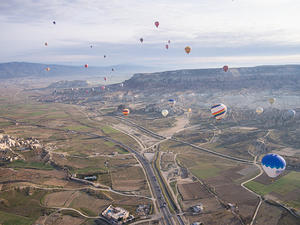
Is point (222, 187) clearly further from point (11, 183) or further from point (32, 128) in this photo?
point (32, 128)

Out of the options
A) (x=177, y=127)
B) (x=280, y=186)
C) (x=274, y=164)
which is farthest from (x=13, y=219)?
(x=177, y=127)

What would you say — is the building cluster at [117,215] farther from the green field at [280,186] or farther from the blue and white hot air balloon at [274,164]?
the blue and white hot air balloon at [274,164]

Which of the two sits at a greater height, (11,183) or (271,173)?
(271,173)

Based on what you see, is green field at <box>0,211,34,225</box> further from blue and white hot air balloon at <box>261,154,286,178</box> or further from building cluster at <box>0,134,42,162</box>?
blue and white hot air balloon at <box>261,154,286,178</box>

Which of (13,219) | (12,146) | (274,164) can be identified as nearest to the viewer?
(13,219)

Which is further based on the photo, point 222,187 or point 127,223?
point 222,187

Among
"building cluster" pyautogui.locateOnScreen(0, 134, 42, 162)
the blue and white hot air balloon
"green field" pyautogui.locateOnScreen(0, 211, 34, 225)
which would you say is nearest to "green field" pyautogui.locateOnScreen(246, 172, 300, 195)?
the blue and white hot air balloon

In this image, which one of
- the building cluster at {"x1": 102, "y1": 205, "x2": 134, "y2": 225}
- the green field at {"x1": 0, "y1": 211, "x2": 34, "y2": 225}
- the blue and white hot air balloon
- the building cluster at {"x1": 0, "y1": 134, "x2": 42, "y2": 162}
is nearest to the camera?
the building cluster at {"x1": 102, "y1": 205, "x2": 134, "y2": 225}

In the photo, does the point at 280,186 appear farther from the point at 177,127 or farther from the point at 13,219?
the point at 177,127

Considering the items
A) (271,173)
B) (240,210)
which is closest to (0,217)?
(240,210)
